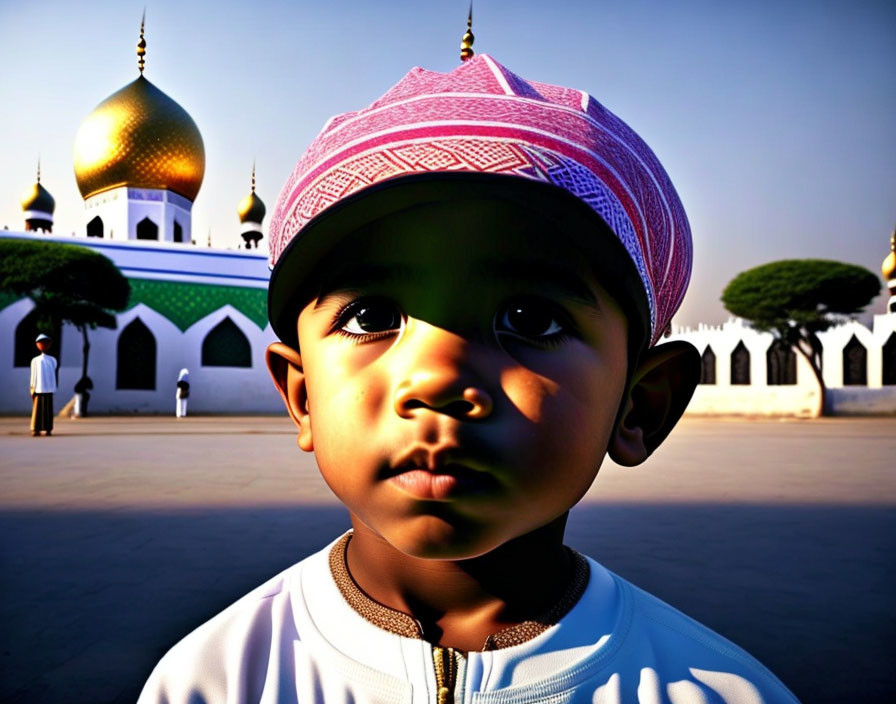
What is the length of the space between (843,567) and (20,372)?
1971 cm

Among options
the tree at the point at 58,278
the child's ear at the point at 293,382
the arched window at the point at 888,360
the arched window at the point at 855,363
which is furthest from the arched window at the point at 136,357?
the arched window at the point at 888,360

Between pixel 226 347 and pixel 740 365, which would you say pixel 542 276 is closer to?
pixel 226 347

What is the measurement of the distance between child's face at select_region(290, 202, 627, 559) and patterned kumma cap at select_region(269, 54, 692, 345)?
6cm

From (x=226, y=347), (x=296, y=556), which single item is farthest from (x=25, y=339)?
(x=296, y=556)

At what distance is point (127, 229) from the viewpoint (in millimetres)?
21406

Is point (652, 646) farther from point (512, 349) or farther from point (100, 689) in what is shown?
point (100, 689)

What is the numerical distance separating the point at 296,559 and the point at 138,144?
21.5 meters

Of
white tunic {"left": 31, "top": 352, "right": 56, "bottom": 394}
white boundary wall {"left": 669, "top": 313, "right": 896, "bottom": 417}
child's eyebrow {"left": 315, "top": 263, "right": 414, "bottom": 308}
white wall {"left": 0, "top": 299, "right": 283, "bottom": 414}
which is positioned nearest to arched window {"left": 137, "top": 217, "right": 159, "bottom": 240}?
white wall {"left": 0, "top": 299, "right": 283, "bottom": 414}

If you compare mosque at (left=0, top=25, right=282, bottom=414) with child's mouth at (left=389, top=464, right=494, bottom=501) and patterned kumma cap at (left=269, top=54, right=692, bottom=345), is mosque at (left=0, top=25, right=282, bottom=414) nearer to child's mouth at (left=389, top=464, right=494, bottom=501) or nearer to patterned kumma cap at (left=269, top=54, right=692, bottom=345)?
patterned kumma cap at (left=269, top=54, right=692, bottom=345)

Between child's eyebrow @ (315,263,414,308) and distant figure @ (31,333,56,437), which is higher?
child's eyebrow @ (315,263,414,308)

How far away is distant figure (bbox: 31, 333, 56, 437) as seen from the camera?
377 inches

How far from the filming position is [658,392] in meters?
1.16

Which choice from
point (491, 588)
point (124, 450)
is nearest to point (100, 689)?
point (491, 588)

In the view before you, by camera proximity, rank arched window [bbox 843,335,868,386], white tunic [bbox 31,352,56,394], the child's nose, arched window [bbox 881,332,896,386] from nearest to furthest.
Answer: the child's nose → white tunic [bbox 31,352,56,394] → arched window [bbox 881,332,896,386] → arched window [bbox 843,335,868,386]
